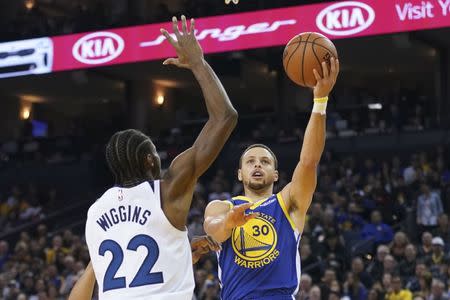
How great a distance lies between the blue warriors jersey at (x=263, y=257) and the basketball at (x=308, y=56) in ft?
2.54

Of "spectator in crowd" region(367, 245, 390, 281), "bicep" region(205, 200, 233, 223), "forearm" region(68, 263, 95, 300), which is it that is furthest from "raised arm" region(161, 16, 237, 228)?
"spectator in crowd" region(367, 245, 390, 281)

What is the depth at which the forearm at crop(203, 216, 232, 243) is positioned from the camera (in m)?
5.64

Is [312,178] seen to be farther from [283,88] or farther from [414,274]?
[283,88]

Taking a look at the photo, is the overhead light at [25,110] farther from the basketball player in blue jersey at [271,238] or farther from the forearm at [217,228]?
the forearm at [217,228]

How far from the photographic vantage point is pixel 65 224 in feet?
78.4

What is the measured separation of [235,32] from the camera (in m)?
20.6

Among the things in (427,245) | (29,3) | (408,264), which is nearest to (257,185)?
(408,264)

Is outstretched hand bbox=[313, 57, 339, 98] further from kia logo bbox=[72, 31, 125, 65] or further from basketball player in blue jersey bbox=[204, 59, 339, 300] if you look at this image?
kia logo bbox=[72, 31, 125, 65]

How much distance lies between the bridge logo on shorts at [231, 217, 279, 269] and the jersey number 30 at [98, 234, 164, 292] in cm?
172

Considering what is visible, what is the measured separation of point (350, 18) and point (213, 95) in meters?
14.6

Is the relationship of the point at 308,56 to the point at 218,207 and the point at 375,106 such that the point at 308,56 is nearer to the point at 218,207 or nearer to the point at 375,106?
the point at 218,207

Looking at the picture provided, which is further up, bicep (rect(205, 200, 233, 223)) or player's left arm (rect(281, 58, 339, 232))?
player's left arm (rect(281, 58, 339, 232))

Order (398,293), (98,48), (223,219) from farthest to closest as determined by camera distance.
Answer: (98,48), (398,293), (223,219)

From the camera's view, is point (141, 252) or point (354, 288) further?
point (354, 288)
